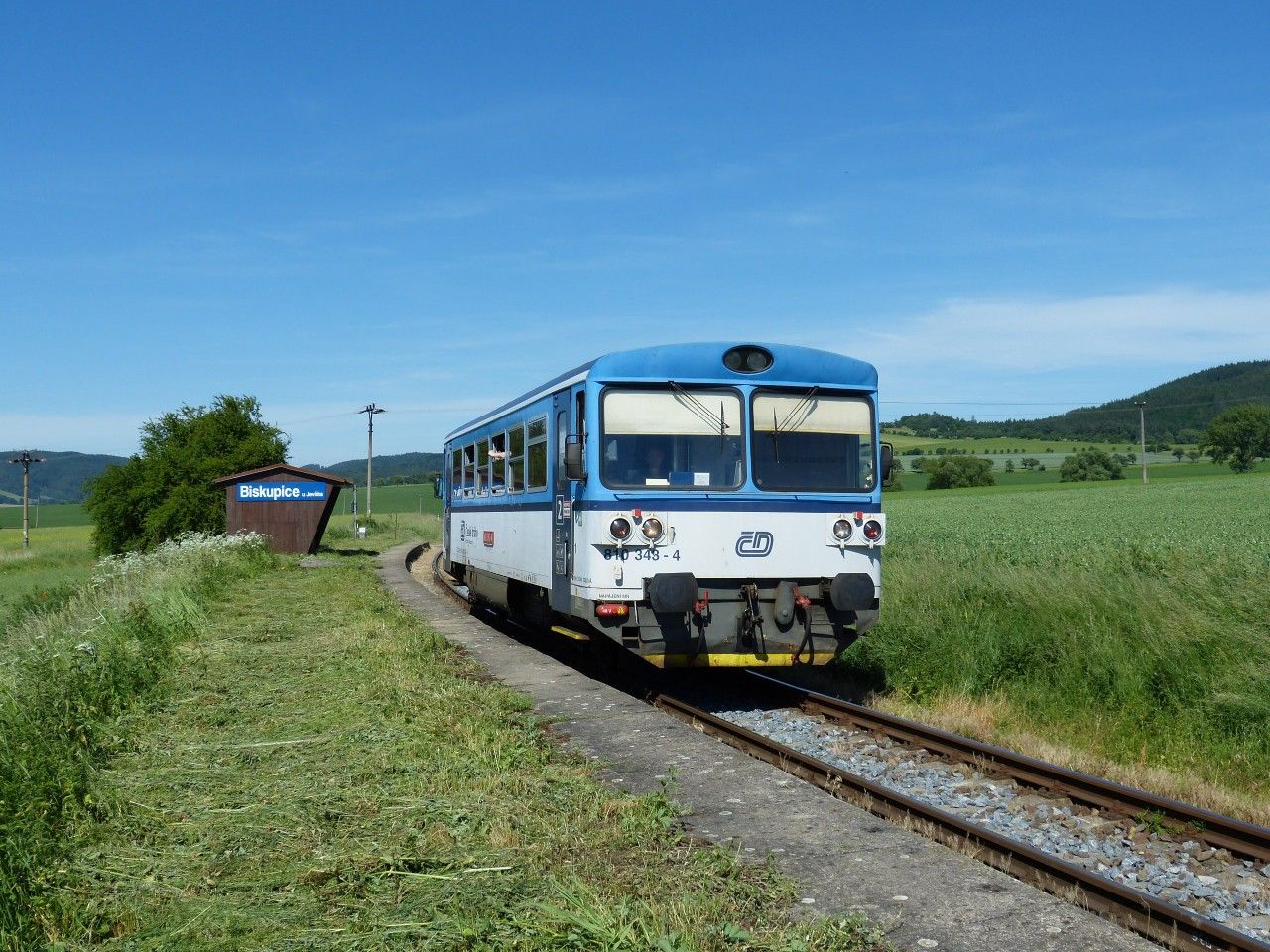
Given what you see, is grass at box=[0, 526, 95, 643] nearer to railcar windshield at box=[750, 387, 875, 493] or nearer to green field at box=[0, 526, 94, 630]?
green field at box=[0, 526, 94, 630]

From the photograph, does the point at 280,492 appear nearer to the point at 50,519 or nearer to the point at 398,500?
the point at 398,500

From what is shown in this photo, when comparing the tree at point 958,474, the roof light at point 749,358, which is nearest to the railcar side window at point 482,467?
the roof light at point 749,358

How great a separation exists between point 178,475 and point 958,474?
50516 millimetres

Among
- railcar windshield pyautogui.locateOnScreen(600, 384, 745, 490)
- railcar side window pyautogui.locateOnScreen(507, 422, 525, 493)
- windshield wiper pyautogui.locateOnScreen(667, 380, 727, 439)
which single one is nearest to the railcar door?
railcar windshield pyautogui.locateOnScreen(600, 384, 745, 490)

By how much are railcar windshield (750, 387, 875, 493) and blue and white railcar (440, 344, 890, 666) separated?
1 centimetres

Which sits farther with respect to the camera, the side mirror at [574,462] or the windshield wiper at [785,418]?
the windshield wiper at [785,418]

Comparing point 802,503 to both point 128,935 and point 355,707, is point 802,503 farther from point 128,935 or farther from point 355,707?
point 128,935

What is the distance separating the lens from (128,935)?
14.5ft

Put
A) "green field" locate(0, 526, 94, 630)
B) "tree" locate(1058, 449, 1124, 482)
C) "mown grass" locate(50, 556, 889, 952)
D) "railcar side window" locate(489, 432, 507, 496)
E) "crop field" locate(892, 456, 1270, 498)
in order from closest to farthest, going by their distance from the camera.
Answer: "mown grass" locate(50, 556, 889, 952) → "railcar side window" locate(489, 432, 507, 496) → "green field" locate(0, 526, 94, 630) → "crop field" locate(892, 456, 1270, 498) → "tree" locate(1058, 449, 1124, 482)

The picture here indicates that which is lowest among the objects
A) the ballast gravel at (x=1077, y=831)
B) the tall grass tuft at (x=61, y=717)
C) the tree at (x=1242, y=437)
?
the ballast gravel at (x=1077, y=831)

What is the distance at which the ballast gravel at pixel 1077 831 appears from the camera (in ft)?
17.6

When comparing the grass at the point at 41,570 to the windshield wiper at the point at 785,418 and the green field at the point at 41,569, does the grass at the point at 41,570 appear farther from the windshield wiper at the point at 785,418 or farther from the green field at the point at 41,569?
the windshield wiper at the point at 785,418

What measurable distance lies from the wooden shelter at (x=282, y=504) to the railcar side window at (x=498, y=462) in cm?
2262

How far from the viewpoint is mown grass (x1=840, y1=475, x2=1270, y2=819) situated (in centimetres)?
838
